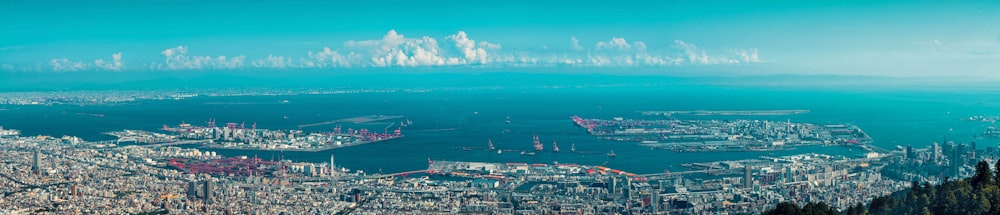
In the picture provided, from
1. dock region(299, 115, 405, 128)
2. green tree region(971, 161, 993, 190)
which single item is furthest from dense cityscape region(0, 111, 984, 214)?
dock region(299, 115, 405, 128)

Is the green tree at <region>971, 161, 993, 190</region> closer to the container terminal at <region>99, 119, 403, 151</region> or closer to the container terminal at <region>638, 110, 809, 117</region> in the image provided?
the container terminal at <region>99, 119, 403, 151</region>

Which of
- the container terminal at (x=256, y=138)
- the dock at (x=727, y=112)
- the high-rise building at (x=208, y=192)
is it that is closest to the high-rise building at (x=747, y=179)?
the high-rise building at (x=208, y=192)

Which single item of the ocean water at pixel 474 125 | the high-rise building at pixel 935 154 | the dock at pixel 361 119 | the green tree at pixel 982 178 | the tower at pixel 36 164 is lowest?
the dock at pixel 361 119

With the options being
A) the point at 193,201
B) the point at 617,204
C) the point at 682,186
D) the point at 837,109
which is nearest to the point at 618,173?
the point at 682,186

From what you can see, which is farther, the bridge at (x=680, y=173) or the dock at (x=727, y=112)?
the dock at (x=727, y=112)

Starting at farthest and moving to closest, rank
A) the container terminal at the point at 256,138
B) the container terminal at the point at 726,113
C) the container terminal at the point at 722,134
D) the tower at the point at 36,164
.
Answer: the container terminal at the point at 726,113
the container terminal at the point at 256,138
the container terminal at the point at 722,134
the tower at the point at 36,164

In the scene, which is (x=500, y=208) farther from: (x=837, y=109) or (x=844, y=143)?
(x=837, y=109)

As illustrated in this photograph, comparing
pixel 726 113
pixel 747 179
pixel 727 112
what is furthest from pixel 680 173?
pixel 727 112

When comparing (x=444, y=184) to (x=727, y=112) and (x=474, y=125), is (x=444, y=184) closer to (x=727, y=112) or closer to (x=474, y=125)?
(x=474, y=125)

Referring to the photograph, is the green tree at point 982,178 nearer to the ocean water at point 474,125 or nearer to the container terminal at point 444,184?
the container terminal at point 444,184
